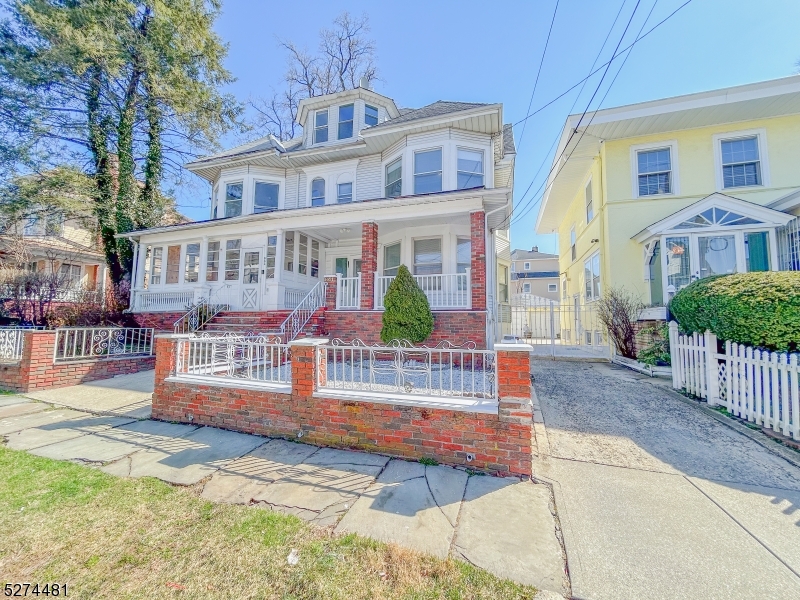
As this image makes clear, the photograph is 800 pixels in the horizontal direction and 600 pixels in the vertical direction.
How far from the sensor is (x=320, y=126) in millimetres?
13938

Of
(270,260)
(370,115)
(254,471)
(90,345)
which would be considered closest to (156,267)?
Result: (270,260)

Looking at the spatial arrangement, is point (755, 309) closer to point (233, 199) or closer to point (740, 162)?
point (740, 162)

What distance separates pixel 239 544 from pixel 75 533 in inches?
52.7

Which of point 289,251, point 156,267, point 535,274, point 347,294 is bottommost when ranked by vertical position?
point 347,294

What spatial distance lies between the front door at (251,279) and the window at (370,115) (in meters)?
7.11

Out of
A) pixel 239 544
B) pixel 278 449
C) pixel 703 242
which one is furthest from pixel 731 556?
pixel 703 242

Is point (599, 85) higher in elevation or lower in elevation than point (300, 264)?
higher

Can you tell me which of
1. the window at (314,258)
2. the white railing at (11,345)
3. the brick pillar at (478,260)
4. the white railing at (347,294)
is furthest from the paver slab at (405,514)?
the window at (314,258)

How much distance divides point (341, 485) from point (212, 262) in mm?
11700

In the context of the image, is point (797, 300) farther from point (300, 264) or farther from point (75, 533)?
point (300, 264)

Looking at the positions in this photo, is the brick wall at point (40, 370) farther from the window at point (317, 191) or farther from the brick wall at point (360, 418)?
the window at point (317, 191)

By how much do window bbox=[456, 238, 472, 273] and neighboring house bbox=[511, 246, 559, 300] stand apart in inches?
1125

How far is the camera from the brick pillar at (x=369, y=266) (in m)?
9.22

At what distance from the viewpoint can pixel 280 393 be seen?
4.32 metres
